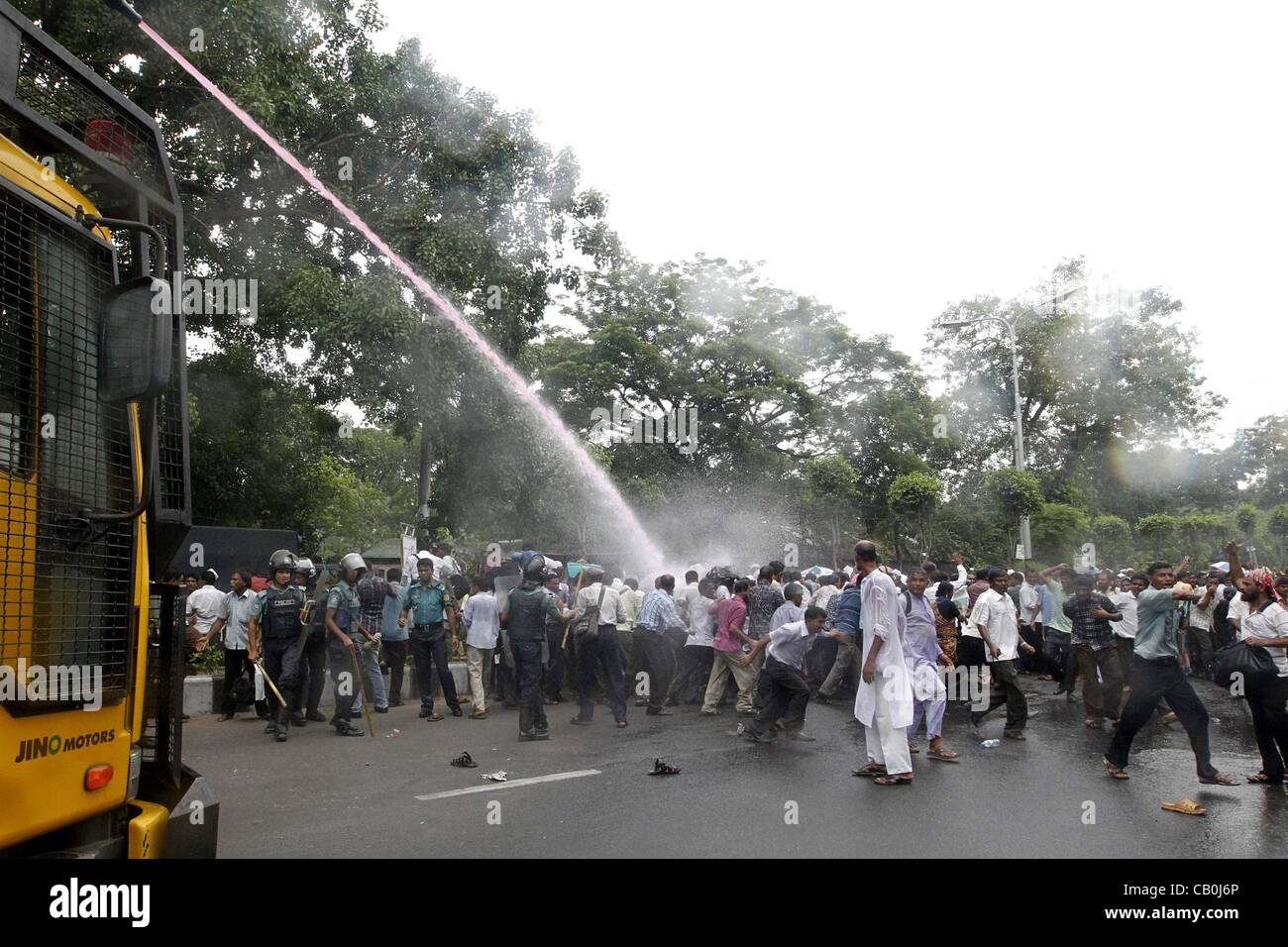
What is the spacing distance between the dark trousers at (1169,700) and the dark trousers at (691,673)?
5.21m

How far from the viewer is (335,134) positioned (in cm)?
1446

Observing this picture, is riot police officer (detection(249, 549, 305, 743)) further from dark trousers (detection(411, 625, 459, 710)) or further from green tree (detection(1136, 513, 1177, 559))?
green tree (detection(1136, 513, 1177, 559))

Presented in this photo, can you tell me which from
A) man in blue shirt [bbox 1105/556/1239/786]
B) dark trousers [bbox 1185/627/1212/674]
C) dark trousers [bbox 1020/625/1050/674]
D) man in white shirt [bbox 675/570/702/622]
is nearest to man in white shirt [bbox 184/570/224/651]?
man in white shirt [bbox 675/570/702/622]

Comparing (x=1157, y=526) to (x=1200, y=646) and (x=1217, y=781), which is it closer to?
(x=1200, y=646)

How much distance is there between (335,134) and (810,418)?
2045 centimetres

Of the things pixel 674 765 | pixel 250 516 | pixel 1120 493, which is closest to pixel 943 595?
pixel 674 765

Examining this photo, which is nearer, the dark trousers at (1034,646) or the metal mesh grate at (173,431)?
the metal mesh grate at (173,431)

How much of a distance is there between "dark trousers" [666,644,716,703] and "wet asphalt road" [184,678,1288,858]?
63.6 inches

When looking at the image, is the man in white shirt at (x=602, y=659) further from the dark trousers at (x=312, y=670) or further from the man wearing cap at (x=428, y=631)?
the dark trousers at (x=312, y=670)

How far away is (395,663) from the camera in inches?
455

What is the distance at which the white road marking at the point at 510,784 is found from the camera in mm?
6867

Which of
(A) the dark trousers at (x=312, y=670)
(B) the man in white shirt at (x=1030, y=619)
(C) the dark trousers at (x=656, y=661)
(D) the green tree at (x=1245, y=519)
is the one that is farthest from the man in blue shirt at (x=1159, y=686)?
(D) the green tree at (x=1245, y=519)
